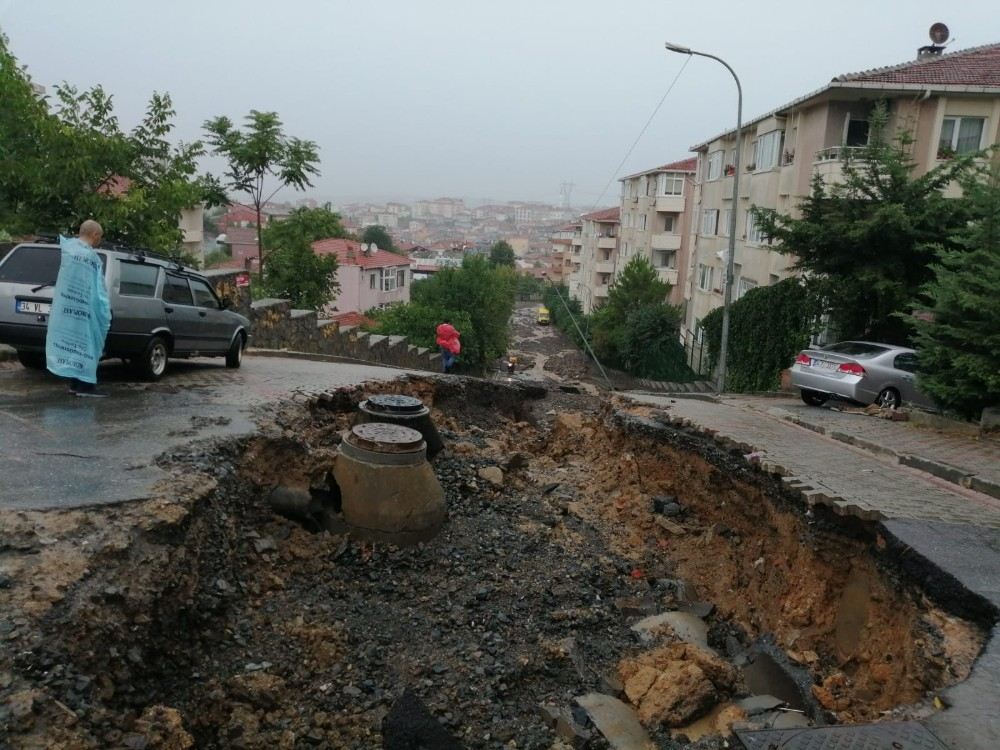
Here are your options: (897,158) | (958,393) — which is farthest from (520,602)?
(897,158)

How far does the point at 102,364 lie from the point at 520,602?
22.3 feet

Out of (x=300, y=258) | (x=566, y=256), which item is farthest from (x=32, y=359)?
(x=566, y=256)

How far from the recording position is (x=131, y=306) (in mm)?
8398

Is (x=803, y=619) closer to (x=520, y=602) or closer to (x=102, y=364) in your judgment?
(x=520, y=602)

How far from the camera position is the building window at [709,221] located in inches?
1328

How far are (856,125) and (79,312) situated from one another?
2185cm

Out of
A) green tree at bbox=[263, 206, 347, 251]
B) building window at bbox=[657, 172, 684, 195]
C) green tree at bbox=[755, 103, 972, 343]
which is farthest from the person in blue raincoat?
building window at bbox=[657, 172, 684, 195]

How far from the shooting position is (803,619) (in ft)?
19.5

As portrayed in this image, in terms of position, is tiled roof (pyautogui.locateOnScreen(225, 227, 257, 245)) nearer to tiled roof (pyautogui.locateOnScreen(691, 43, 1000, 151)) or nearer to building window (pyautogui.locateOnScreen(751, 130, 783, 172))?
building window (pyautogui.locateOnScreen(751, 130, 783, 172))

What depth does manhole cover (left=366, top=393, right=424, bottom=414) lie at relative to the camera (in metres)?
8.19

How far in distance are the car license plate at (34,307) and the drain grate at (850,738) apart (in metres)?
7.68

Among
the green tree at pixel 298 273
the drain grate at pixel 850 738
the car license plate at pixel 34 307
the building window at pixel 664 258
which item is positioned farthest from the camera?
the building window at pixel 664 258

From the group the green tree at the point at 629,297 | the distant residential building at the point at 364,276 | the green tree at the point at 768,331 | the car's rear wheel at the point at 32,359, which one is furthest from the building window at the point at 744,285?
the distant residential building at the point at 364,276

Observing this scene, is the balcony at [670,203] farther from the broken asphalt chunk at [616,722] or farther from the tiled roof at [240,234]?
the tiled roof at [240,234]
